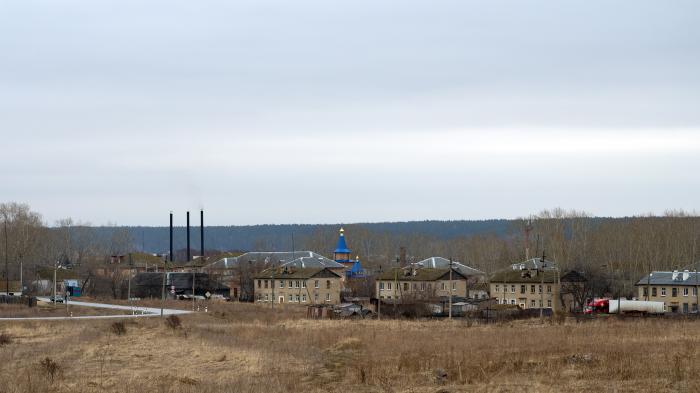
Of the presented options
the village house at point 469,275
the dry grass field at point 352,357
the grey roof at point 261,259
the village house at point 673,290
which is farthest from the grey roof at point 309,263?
the dry grass field at point 352,357

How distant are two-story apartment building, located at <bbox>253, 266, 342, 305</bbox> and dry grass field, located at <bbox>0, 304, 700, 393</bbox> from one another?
41.5 meters

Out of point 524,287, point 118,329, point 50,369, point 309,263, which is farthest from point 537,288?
point 50,369

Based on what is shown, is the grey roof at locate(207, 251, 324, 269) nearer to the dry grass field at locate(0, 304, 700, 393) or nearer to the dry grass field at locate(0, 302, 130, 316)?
the dry grass field at locate(0, 302, 130, 316)

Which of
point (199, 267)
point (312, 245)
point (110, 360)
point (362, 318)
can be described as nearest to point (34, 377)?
point (110, 360)

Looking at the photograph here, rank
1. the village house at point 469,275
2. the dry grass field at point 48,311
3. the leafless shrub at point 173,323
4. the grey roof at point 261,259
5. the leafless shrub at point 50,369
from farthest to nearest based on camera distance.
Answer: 1. the grey roof at point 261,259
2. the village house at point 469,275
3. the dry grass field at point 48,311
4. the leafless shrub at point 173,323
5. the leafless shrub at point 50,369

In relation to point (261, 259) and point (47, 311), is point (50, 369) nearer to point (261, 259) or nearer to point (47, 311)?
point (47, 311)

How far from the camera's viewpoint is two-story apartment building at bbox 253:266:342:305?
106m

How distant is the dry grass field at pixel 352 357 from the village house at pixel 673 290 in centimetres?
2636

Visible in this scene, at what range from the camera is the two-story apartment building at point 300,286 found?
10600 cm

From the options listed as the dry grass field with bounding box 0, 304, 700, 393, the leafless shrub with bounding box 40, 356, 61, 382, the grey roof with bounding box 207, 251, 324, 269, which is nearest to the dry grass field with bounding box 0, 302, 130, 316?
the dry grass field with bounding box 0, 304, 700, 393

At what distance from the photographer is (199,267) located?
13700cm

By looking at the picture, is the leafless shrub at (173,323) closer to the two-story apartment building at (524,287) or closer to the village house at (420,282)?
the two-story apartment building at (524,287)

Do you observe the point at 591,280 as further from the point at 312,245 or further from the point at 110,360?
the point at 312,245

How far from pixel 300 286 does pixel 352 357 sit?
6304cm
